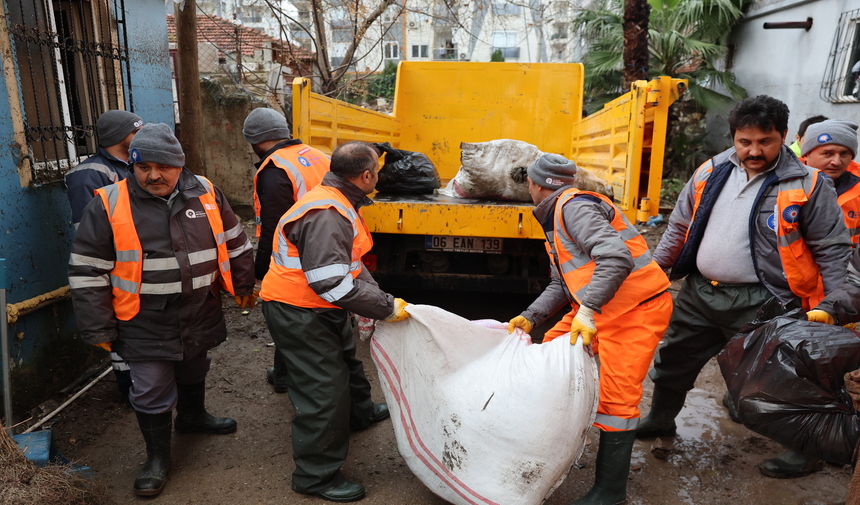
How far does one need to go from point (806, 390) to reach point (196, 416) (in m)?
2.51

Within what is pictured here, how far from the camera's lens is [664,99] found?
11.1 feet

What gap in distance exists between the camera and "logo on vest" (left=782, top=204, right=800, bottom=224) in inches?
85.4

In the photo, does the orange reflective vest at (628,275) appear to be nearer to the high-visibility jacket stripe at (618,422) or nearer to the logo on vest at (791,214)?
the high-visibility jacket stripe at (618,422)

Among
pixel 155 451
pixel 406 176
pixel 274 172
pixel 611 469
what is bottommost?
pixel 155 451

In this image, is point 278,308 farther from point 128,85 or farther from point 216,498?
point 128,85

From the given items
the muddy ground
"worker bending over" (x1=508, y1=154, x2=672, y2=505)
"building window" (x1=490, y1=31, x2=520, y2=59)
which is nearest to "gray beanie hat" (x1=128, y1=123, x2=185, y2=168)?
the muddy ground

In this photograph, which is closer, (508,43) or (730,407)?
(730,407)

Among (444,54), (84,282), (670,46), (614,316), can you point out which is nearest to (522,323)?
(614,316)

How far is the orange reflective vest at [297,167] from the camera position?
9.68 feet

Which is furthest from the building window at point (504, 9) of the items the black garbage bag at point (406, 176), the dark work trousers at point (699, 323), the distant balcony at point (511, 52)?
the dark work trousers at point (699, 323)

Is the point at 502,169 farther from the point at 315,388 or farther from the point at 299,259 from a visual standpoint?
the point at 315,388

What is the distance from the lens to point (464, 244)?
12.5 feet

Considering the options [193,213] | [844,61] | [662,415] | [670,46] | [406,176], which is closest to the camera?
[193,213]

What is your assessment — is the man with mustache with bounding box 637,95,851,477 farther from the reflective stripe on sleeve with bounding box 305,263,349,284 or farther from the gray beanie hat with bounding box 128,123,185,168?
the gray beanie hat with bounding box 128,123,185,168
